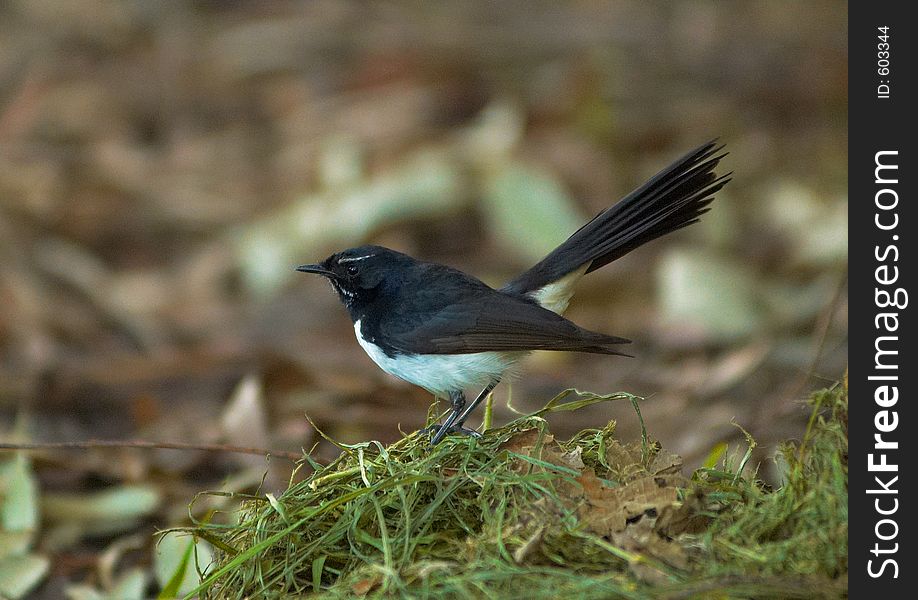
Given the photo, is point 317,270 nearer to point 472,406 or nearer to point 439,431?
point 472,406

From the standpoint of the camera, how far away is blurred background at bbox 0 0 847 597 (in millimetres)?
6719

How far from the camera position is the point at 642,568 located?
275cm

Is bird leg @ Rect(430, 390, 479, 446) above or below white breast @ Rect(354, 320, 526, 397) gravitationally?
below

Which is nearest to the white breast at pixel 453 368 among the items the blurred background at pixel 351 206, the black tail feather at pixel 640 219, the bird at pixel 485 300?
the bird at pixel 485 300

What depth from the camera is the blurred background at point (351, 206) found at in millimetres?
6719

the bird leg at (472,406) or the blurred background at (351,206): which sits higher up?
the blurred background at (351,206)

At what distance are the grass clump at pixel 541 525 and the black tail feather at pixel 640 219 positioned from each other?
101cm

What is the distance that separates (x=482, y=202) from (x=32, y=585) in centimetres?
570

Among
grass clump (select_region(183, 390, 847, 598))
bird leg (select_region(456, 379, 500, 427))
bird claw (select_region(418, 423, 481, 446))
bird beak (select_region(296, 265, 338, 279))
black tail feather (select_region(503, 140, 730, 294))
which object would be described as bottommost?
grass clump (select_region(183, 390, 847, 598))

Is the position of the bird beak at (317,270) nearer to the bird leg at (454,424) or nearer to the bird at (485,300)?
the bird at (485,300)

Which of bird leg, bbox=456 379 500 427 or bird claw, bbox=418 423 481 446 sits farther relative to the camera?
bird leg, bbox=456 379 500 427

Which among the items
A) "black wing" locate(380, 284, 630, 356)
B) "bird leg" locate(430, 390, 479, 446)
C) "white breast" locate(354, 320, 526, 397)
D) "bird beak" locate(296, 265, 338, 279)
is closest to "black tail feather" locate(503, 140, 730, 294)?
"black wing" locate(380, 284, 630, 356)

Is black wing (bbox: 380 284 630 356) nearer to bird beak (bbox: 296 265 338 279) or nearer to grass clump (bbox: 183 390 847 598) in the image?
bird beak (bbox: 296 265 338 279)

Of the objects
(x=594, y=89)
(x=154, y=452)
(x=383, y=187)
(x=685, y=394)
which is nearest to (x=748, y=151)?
(x=594, y=89)
